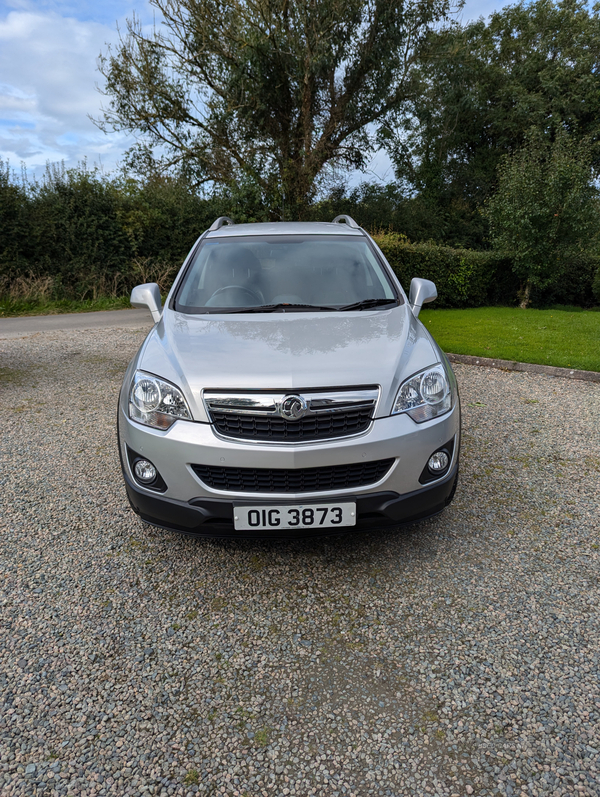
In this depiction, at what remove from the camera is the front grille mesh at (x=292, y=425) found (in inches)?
99.4

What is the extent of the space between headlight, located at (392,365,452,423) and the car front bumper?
60mm

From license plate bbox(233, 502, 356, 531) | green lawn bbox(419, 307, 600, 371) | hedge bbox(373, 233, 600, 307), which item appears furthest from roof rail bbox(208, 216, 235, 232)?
hedge bbox(373, 233, 600, 307)

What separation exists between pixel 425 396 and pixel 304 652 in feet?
4.39

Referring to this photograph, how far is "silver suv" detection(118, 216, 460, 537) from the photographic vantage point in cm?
251

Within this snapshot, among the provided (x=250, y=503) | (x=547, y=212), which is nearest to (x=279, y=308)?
(x=250, y=503)

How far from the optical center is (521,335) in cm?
1058

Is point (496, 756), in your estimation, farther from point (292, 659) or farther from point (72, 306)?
point (72, 306)

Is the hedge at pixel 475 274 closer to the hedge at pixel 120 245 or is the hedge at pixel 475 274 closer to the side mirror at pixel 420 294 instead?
the hedge at pixel 120 245

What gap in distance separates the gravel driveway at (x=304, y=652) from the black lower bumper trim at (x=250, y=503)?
354 mm

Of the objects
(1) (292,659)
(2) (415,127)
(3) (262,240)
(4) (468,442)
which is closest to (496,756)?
(1) (292,659)

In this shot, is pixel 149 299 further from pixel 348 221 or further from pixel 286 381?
pixel 348 221

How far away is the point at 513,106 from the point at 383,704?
30874 mm

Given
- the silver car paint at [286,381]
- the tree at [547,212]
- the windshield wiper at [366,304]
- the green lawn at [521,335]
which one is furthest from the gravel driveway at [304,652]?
the tree at [547,212]

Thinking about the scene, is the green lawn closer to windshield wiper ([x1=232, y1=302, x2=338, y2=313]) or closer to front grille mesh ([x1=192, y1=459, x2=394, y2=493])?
windshield wiper ([x1=232, y1=302, x2=338, y2=313])
